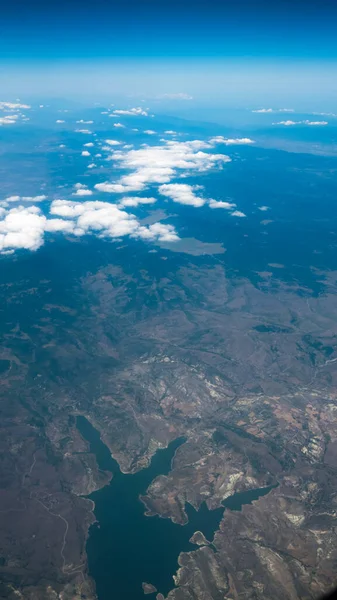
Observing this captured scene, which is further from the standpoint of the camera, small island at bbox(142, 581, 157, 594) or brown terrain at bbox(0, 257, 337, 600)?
brown terrain at bbox(0, 257, 337, 600)

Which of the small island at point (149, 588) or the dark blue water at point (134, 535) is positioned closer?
the small island at point (149, 588)

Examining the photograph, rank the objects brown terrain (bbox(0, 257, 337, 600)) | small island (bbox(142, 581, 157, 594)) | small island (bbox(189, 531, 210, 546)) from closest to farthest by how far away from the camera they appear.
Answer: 1. small island (bbox(142, 581, 157, 594))
2. brown terrain (bbox(0, 257, 337, 600))
3. small island (bbox(189, 531, 210, 546))

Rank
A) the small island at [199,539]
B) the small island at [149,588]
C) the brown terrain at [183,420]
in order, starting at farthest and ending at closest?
the small island at [199,539], the brown terrain at [183,420], the small island at [149,588]

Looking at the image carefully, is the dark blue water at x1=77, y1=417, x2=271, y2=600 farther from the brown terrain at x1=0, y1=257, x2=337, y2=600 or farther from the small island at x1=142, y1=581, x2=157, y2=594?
the brown terrain at x1=0, y1=257, x2=337, y2=600

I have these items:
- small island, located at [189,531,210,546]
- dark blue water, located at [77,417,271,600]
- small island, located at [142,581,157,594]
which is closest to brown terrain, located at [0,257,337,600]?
small island, located at [189,531,210,546]

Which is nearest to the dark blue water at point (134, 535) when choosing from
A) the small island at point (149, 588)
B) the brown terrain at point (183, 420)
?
the small island at point (149, 588)

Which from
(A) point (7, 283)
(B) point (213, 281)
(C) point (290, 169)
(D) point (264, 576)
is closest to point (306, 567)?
(D) point (264, 576)

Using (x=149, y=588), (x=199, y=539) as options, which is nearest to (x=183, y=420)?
(x=199, y=539)

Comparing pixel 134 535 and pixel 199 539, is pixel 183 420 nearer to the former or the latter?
pixel 134 535

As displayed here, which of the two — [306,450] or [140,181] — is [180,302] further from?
[140,181]

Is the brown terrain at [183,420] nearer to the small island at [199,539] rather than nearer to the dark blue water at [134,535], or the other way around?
the small island at [199,539]
